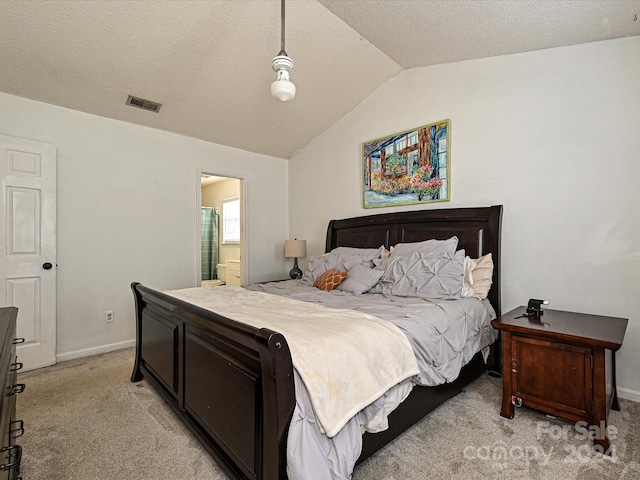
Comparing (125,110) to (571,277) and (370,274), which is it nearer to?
(370,274)

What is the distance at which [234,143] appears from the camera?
4.31 metres

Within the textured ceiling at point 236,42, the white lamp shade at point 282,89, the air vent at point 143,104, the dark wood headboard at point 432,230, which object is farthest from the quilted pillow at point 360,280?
the air vent at point 143,104

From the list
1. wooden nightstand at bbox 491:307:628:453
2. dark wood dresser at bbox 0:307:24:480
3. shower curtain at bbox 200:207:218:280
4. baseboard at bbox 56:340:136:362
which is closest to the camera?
dark wood dresser at bbox 0:307:24:480

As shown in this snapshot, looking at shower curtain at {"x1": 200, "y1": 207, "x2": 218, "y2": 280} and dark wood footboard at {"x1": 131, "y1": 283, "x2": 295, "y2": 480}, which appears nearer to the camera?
dark wood footboard at {"x1": 131, "y1": 283, "x2": 295, "y2": 480}

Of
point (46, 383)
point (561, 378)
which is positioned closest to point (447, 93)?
point (561, 378)

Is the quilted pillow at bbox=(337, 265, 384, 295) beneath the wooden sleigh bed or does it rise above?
above

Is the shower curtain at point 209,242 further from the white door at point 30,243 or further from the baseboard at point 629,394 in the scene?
the baseboard at point 629,394

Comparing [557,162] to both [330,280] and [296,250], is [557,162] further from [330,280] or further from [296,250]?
[296,250]

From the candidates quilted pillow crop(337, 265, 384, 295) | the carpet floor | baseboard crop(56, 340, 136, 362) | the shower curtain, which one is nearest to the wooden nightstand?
the carpet floor

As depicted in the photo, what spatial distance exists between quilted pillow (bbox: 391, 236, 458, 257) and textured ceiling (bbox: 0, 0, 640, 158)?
1683 millimetres

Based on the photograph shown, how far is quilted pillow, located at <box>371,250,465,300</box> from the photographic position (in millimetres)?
2499

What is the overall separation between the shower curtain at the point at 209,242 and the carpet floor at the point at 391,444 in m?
4.78

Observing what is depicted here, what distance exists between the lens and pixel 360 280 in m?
2.85

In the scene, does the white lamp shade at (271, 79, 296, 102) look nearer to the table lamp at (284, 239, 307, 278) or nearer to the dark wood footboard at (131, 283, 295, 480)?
the dark wood footboard at (131, 283, 295, 480)
